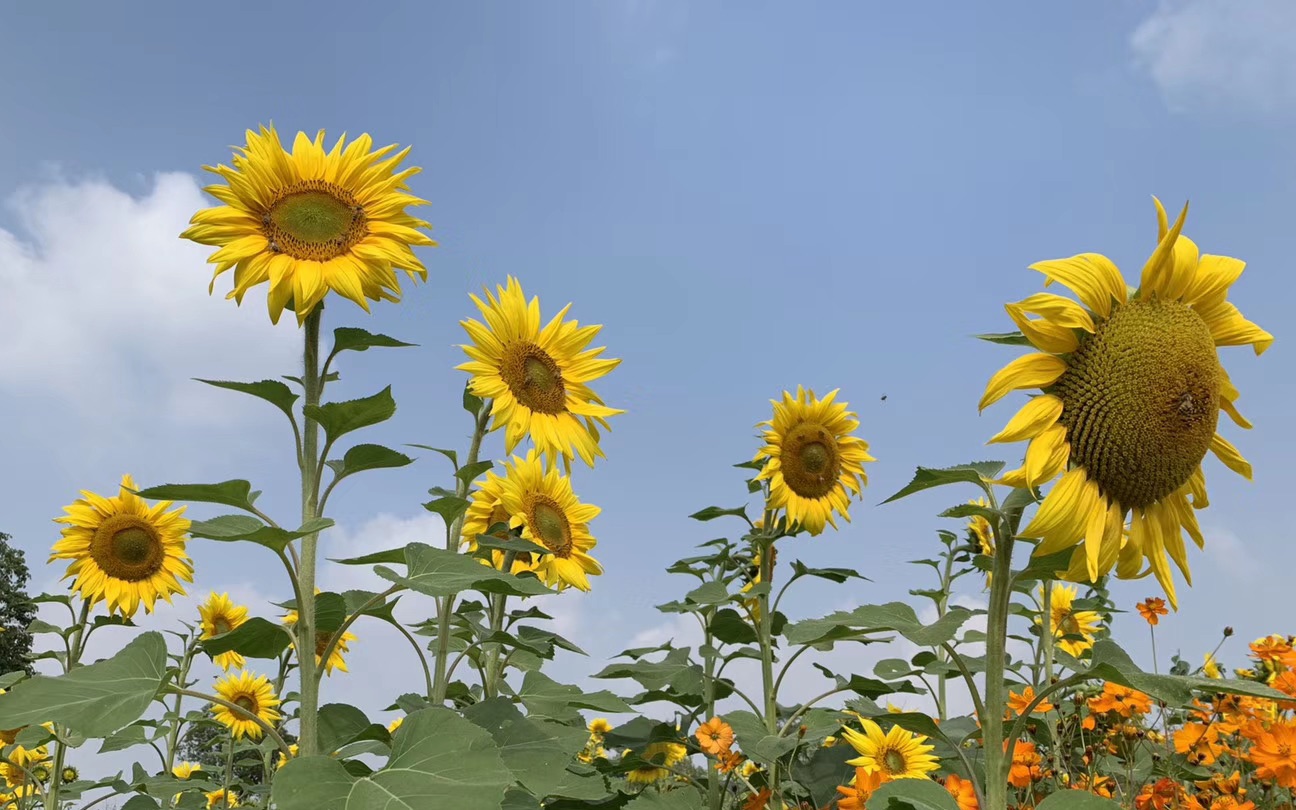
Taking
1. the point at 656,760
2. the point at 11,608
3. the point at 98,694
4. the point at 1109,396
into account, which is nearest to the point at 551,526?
the point at 656,760

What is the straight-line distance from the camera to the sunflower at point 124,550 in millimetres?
5242

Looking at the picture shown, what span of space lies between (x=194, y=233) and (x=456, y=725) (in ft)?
5.55

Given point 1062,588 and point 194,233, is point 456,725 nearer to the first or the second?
point 194,233

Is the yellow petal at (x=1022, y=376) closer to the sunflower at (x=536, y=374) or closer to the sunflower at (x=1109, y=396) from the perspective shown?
the sunflower at (x=1109, y=396)

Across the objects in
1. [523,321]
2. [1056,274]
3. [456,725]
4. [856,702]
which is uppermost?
[523,321]

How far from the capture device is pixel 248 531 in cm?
227

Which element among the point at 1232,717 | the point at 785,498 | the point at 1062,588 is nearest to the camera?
the point at 1232,717

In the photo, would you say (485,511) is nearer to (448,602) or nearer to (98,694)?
(448,602)

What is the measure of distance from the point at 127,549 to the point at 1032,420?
4.98 m

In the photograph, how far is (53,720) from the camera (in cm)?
205

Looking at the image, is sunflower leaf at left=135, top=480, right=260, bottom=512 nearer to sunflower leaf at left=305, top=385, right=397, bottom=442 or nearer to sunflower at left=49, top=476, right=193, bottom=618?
sunflower leaf at left=305, top=385, right=397, bottom=442

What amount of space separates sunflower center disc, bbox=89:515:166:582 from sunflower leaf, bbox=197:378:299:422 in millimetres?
3473

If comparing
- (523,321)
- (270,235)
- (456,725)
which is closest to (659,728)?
(523,321)

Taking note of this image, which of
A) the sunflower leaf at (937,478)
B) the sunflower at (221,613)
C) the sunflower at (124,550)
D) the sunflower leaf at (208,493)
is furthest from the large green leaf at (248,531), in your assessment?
the sunflower at (221,613)
